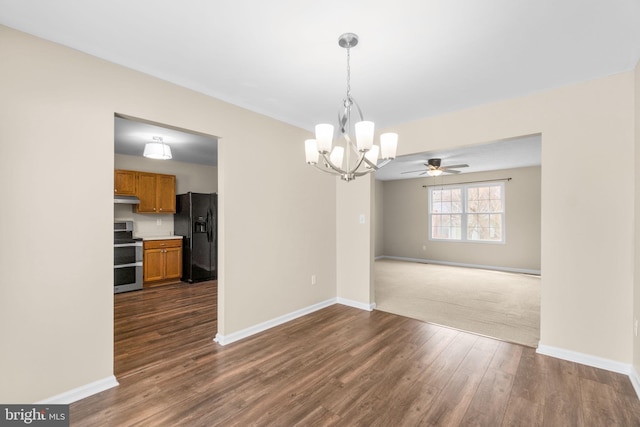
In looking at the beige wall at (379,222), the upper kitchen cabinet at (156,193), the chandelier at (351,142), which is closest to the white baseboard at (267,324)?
the chandelier at (351,142)

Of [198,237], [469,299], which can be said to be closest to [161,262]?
[198,237]

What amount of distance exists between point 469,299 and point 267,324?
320cm

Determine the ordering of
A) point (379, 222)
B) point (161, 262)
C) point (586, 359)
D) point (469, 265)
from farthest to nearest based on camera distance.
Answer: point (379, 222)
point (469, 265)
point (161, 262)
point (586, 359)

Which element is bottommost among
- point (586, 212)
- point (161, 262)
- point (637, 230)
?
point (161, 262)

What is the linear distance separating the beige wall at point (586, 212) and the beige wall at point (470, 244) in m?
4.73

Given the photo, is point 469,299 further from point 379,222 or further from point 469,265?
point 379,222

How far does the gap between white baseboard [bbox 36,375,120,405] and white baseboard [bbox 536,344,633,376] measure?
376cm

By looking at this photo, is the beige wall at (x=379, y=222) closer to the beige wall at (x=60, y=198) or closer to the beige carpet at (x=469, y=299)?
the beige carpet at (x=469, y=299)

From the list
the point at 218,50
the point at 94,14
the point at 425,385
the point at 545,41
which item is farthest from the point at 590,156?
the point at 94,14

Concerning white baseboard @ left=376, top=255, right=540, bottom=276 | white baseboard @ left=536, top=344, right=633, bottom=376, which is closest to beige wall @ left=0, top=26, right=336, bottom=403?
white baseboard @ left=536, top=344, right=633, bottom=376

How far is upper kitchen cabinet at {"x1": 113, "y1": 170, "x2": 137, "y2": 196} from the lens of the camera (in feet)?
16.9

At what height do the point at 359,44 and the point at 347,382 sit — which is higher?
the point at 359,44

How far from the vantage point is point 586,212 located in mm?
2518

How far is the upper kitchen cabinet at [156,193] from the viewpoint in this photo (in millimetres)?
5484
